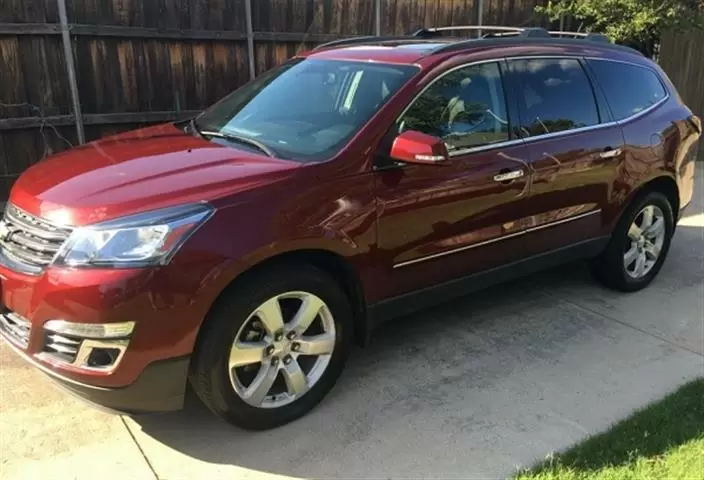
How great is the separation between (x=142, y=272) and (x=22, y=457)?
115 cm

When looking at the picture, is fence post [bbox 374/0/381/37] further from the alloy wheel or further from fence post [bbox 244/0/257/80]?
the alloy wheel

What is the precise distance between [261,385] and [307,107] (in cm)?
166

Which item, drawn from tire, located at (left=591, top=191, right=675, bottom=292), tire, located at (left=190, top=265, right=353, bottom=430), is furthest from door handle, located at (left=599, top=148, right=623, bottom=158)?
tire, located at (left=190, top=265, right=353, bottom=430)

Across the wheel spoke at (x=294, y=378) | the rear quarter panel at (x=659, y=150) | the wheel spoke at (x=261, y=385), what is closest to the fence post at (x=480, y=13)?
the rear quarter panel at (x=659, y=150)

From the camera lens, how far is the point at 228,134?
3.86 meters

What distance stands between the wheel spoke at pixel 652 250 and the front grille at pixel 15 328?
4.48m

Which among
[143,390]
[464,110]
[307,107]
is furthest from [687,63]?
[143,390]

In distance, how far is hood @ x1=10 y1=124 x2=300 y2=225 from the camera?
9.71ft

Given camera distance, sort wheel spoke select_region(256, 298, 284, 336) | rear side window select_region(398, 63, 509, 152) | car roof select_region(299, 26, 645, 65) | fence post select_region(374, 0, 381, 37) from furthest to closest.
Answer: fence post select_region(374, 0, 381, 37)
car roof select_region(299, 26, 645, 65)
rear side window select_region(398, 63, 509, 152)
wheel spoke select_region(256, 298, 284, 336)

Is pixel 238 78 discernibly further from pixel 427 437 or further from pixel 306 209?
pixel 427 437

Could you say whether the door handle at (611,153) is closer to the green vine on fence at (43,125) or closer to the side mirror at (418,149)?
the side mirror at (418,149)

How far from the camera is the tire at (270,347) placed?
3035 millimetres

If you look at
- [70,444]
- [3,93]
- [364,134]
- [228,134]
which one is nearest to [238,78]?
[3,93]

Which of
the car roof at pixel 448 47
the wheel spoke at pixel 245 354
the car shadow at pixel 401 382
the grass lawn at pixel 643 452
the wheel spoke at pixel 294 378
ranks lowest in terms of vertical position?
the car shadow at pixel 401 382
